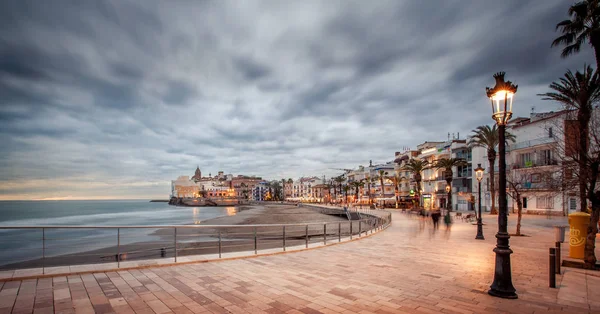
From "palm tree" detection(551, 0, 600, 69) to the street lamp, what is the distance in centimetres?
1457

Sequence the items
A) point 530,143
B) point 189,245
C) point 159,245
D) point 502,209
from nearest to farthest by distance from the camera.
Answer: point 502,209
point 189,245
point 159,245
point 530,143

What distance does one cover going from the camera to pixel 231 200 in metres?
179

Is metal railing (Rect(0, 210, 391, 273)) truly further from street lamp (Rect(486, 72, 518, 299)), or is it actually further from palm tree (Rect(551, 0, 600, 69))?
palm tree (Rect(551, 0, 600, 69))

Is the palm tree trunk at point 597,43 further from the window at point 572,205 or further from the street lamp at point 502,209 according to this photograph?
the window at point 572,205

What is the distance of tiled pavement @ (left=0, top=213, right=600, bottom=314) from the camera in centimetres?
568

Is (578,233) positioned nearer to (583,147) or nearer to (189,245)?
(583,147)

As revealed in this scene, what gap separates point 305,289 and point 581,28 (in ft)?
71.2

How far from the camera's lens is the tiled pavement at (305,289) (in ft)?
18.6

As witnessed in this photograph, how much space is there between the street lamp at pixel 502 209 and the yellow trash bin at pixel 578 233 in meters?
5.71

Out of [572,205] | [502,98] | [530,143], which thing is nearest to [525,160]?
[530,143]

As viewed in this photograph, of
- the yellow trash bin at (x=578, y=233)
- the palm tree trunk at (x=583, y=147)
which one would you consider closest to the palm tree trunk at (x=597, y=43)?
the palm tree trunk at (x=583, y=147)

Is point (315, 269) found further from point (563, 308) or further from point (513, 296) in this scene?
point (563, 308)

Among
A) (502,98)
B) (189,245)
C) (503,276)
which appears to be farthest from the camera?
(189,245)

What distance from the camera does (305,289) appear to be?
681 centimetres
